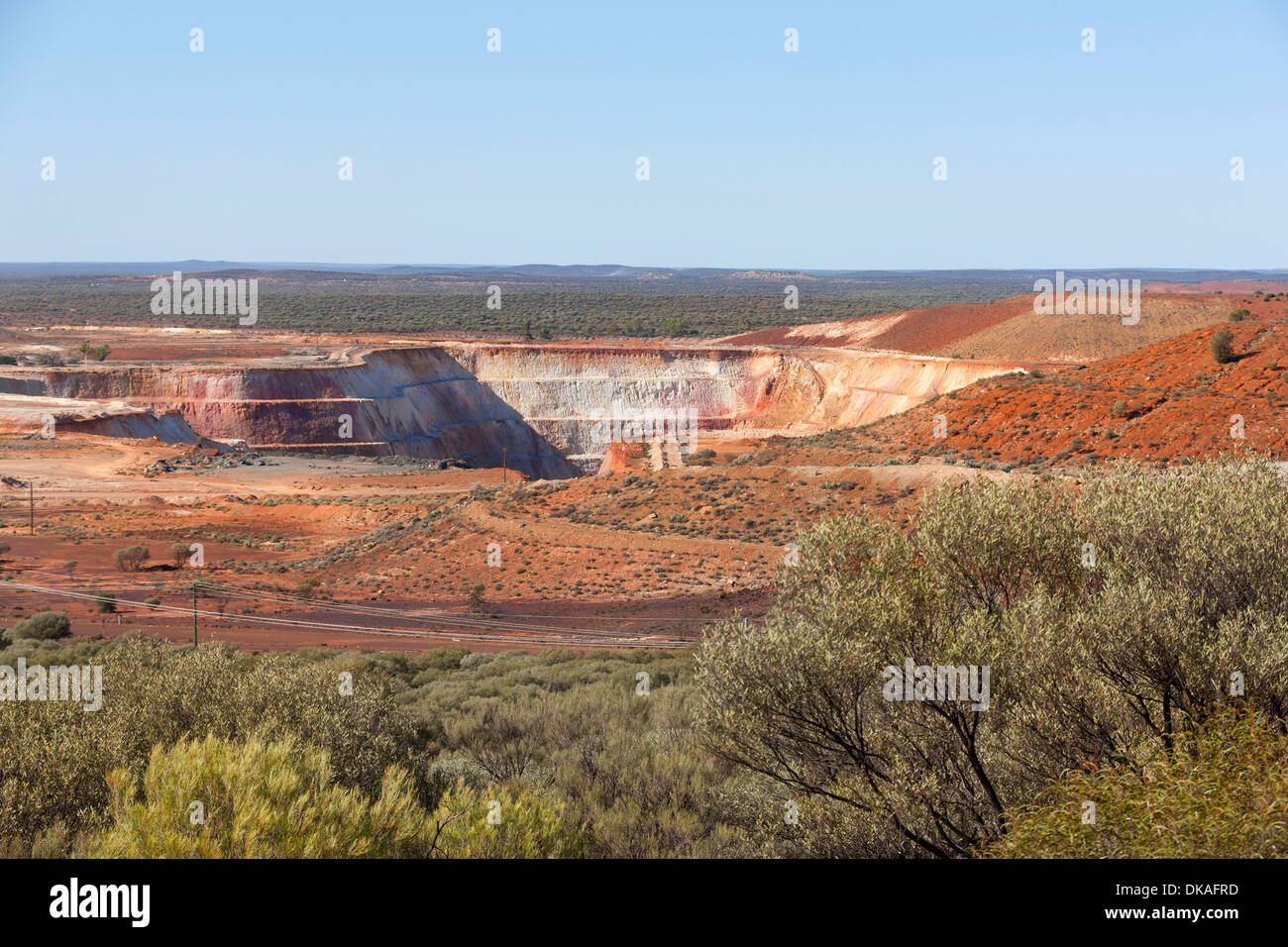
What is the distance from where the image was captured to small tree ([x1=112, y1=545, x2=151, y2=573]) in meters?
36.7

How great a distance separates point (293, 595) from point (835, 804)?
88.7 feet

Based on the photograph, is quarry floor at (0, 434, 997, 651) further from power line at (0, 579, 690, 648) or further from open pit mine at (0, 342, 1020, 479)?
open pit mine at (0, 342, 1020, 479)

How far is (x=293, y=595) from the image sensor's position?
Result: 3366cm

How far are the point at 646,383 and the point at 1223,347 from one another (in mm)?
48991

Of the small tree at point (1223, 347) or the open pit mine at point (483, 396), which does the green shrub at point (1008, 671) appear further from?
the open pit mine at point (483, 396)

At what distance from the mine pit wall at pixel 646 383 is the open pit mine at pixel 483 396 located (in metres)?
0.11

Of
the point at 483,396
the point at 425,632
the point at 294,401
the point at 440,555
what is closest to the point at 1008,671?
the point at 425,632

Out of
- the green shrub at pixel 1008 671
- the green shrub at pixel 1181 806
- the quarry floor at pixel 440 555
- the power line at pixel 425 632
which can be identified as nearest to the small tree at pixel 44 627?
the quarry floor at pixel 440 555

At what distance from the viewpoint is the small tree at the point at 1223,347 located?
41062 mm

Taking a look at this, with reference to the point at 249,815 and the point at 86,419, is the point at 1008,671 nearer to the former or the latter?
the point at 249,815

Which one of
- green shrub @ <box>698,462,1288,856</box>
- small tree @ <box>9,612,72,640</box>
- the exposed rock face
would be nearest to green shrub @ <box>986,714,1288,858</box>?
green shrub @ <box>698,462,1288,856</box>

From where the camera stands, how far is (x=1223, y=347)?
4128 centimetres

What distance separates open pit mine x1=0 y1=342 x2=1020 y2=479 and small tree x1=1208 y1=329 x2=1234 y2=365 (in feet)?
71.6

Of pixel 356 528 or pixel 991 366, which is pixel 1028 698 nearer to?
pixel 356 528
